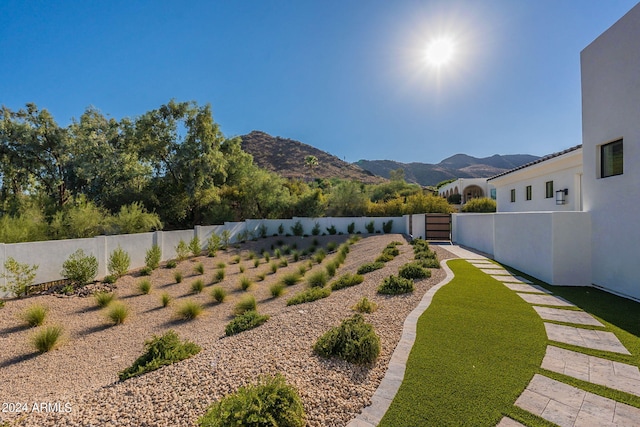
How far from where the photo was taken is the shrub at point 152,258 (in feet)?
33.8

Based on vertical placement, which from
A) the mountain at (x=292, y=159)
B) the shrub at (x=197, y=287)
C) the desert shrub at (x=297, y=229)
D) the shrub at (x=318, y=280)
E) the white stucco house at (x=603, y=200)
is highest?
the mountain at (x=292, y=159)

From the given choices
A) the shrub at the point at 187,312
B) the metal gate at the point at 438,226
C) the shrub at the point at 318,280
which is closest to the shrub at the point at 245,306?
the shrub at the point at 187,312

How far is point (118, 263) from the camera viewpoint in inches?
355

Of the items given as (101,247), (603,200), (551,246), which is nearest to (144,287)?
(101,247)

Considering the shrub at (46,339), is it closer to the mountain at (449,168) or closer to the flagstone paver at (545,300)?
the flagstone paver at (545,300)

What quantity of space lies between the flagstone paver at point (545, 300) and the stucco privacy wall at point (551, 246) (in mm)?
1206

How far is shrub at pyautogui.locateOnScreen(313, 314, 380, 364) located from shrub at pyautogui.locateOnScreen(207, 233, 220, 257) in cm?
1179

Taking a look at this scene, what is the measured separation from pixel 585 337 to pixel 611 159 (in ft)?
14.2

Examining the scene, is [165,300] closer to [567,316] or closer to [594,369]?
[594,369]

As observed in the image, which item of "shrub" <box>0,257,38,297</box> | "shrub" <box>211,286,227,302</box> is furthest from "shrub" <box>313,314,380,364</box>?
"shrub" <box>0,257,38,297</box>

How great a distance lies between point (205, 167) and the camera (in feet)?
52.8

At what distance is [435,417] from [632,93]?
684cm

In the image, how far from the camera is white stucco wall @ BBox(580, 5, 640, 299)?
4.94 meters

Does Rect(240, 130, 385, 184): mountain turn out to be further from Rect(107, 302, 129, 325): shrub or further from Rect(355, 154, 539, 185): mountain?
Rect(107, 302, 129, 325): shrub
